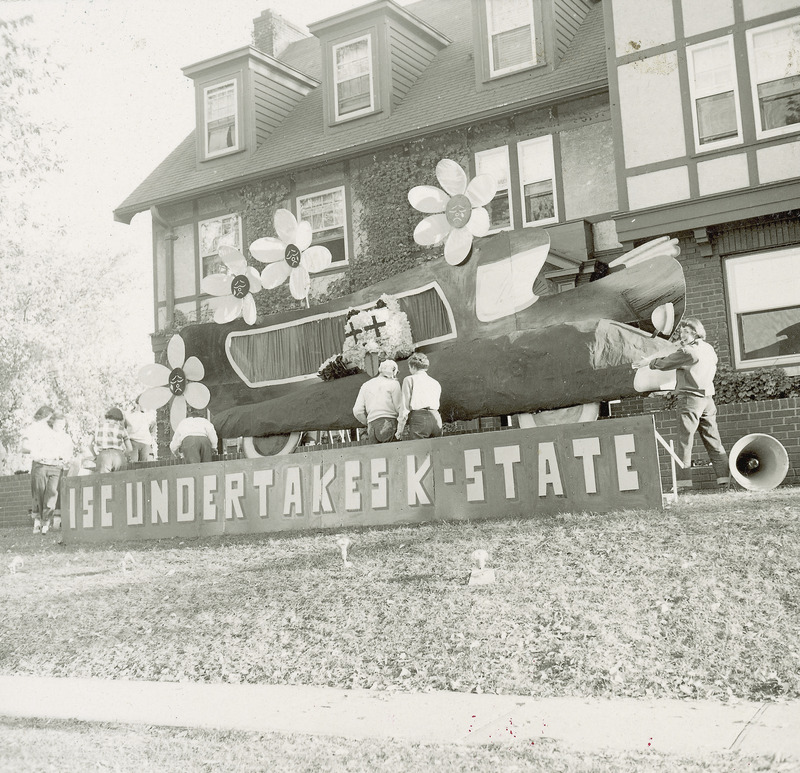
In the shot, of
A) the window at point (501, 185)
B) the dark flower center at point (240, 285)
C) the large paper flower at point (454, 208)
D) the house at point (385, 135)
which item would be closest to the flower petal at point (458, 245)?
the large paper flower at point (454, 208)

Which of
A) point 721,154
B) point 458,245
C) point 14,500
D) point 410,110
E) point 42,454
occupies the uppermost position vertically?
point 410,110

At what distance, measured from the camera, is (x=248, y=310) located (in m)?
15.8

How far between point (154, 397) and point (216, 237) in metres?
7.96

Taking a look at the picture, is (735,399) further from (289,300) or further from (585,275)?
(289,300)

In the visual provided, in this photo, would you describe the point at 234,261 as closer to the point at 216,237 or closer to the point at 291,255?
the point at 291,255

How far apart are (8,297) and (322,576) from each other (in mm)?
20508

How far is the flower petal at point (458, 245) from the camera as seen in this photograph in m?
13.3

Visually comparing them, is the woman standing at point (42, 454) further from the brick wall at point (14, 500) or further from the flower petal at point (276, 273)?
the brick wall at point (14, 500)

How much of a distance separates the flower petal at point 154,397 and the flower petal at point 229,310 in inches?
58.0

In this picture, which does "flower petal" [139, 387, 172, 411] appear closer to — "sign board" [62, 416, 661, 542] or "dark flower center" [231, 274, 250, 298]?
"dark flower center" [231, 274, 250, 298]

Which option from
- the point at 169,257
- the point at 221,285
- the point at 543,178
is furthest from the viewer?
the point at 169,257

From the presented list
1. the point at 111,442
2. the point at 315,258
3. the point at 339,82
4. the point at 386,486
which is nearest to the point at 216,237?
the point at 339,82

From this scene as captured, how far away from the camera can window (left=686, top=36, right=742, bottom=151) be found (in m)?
15.6

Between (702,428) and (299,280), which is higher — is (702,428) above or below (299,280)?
below
